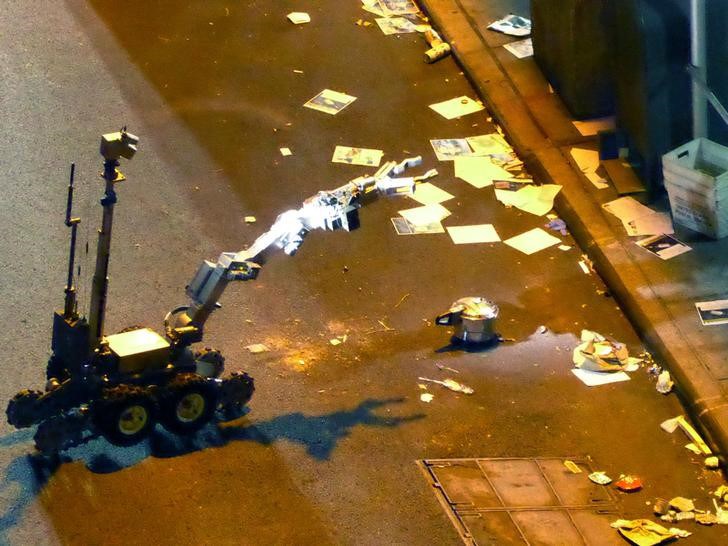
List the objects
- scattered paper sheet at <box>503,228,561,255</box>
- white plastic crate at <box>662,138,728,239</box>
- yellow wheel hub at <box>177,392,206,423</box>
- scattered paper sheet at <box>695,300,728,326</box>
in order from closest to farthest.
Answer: yellow wheel hub at <box>177,392,206,423</box> → scattered paper sheet at <box>695,300,728,326</box> → white plastic crate at <box>662,138,728,239</box> → scattered paper sheet at <box>503,228,561,255</box>

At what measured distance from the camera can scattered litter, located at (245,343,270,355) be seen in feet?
19.3

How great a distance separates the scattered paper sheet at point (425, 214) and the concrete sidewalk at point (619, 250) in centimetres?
79

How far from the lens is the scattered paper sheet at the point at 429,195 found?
24.0 ft

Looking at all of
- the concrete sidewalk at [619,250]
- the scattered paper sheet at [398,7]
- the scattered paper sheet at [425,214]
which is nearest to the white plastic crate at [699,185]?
the concrete sidewalk at [619,250]

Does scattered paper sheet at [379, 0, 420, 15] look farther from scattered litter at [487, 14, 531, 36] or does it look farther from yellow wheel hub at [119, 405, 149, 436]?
yellow wheel hub at [119, 405, 149, 436]

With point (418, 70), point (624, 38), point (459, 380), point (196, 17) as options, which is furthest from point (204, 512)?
point (196, 17)

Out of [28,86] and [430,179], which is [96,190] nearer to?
[28,86]

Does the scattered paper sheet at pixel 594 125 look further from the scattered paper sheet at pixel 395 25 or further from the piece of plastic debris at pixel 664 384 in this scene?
the piece of plastic debris at pixel 664 384

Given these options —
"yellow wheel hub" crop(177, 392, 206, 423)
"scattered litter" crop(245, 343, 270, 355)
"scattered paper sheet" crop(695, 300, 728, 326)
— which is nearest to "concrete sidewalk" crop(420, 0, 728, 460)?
"scattered paper sheet" crop(695, 300, 728, 326)

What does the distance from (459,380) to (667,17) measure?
114 inches

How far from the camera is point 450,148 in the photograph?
7914 mm

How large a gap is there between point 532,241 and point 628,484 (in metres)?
2.15

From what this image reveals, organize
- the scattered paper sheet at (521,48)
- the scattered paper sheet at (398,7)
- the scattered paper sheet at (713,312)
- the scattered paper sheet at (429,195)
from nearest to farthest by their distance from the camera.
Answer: the scattered paper sheet at (713,312), the scattered paper sheet at (429,195), the scattered paper sheet at (521,48), the scattered paper sheet at (398,7)

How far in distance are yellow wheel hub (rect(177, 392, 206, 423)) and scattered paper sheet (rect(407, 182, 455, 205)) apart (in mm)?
2658
